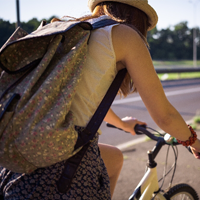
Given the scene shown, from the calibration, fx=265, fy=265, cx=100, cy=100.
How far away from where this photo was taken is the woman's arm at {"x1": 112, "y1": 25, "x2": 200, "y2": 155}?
4.24 ft

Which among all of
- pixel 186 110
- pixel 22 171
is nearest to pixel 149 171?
pixel 22 171

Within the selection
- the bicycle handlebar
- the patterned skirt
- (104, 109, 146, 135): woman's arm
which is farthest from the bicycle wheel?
the patterned skirt

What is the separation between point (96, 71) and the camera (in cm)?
131

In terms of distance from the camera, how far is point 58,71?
1140 mm

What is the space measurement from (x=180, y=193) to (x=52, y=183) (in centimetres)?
141

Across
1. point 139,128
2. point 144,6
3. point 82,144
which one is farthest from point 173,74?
point 82,144

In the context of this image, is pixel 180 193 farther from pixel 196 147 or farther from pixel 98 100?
pixel 98 100

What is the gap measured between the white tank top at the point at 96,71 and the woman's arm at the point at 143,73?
0.04 meters

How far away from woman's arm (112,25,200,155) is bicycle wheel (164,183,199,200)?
0.89 m

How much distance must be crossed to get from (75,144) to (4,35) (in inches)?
91.9

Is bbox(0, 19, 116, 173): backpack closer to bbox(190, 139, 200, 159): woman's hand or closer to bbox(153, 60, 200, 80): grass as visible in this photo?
bbox(190, 139, 200, 159): woman's hand

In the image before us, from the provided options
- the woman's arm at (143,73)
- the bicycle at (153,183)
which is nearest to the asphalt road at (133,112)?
the bicycle at (153,183)

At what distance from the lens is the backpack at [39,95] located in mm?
1102

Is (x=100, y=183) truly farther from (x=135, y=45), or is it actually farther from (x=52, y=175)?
(x=135, y=45)
